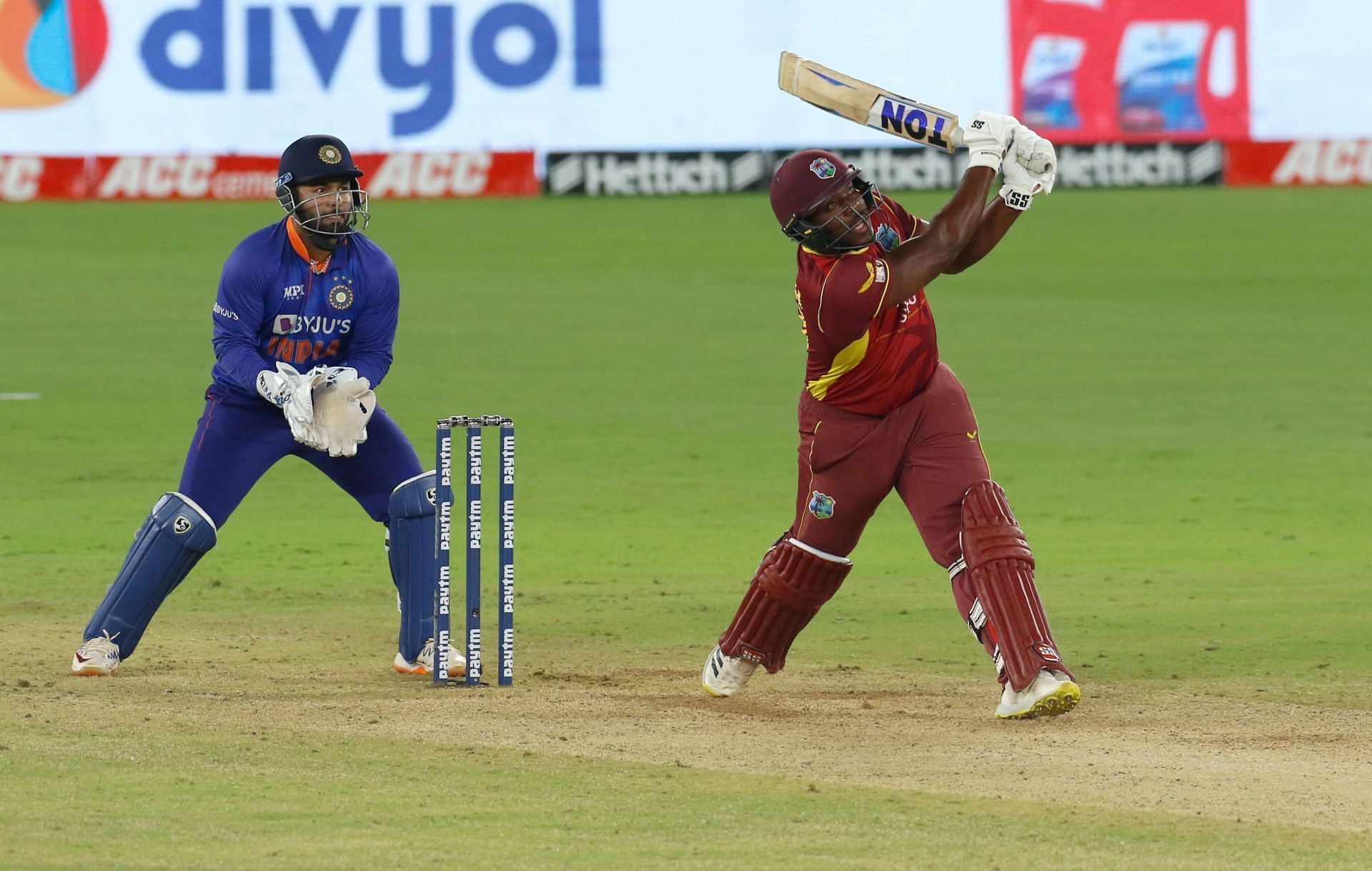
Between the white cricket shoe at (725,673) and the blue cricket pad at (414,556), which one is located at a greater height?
the blue cricket pad at (414,556)

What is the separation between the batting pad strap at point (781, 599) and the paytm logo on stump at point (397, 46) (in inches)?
1017

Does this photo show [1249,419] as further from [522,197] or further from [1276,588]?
[522,197]

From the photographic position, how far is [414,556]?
330 inches

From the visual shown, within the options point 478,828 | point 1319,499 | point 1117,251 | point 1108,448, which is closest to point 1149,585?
point 1319,499

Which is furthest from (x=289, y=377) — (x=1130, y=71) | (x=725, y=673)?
(x=1130, y=71)

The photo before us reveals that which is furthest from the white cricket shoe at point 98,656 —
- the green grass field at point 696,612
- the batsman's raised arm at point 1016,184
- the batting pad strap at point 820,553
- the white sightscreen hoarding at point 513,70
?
the white sightscreen hoarding at point 513,70

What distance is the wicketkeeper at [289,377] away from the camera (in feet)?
26.3

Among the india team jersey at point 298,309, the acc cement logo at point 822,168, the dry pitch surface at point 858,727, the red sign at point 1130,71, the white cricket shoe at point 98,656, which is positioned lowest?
the dry pitch surface at point 858,727

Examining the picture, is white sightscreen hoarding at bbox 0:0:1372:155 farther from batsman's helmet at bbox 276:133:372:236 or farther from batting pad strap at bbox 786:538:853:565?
batting pad strap at bbox 786:538:853:565

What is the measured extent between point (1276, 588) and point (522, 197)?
73.1ft

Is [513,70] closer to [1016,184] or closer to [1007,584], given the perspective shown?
[1016,184]

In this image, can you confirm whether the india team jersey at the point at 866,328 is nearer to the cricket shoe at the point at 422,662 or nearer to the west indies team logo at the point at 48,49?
the cricket shoe at the point at 422,662

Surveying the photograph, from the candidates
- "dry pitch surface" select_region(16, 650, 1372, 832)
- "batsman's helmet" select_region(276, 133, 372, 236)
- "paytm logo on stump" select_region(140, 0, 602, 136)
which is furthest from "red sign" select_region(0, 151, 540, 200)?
"dry pitch surface" select_region(16, 650, 1372, 832)

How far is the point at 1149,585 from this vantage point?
10.8 meters
